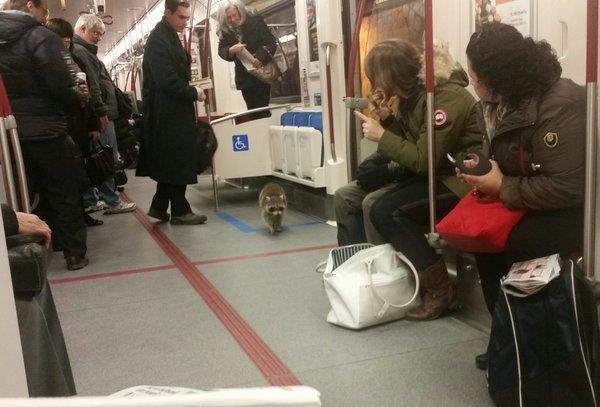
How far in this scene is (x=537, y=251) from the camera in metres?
2.21

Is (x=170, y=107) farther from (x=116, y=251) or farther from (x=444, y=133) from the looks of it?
(x=444, y=133)

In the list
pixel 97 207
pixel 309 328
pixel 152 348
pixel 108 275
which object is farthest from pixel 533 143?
pixel 97 207

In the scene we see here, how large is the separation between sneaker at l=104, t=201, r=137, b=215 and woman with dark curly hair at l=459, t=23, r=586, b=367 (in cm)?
501

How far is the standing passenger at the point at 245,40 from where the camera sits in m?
6.80

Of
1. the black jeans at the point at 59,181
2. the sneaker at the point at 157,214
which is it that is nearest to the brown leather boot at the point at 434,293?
the black jeans at the point at 59,181

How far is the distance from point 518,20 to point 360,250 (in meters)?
1.36

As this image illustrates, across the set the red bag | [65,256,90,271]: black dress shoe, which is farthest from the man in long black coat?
the red bag

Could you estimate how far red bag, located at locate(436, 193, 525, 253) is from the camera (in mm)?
2283

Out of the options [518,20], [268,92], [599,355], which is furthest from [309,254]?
[268,92]

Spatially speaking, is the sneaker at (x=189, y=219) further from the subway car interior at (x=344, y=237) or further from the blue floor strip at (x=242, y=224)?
the blue floor strip at (x=242, y=224)

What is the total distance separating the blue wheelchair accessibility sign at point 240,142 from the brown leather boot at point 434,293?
3.55 m

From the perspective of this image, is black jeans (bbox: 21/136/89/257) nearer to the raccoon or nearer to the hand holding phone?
the raccoon

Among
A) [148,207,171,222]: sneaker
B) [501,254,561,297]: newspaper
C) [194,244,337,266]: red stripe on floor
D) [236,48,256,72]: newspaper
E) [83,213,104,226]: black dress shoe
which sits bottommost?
[194,244,337,266]: red stripe on floor

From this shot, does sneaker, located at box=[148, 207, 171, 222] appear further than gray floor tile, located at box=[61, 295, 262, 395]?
Yes
